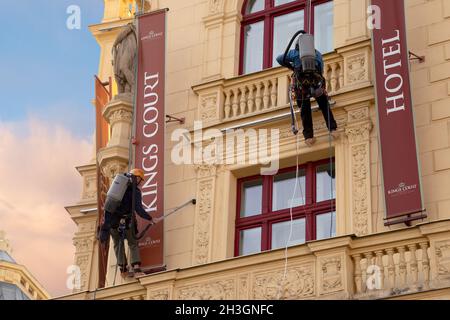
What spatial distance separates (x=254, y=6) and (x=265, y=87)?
223cm

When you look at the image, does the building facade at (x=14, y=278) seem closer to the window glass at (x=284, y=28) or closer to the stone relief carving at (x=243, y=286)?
the window glass at (x=284, y=28)

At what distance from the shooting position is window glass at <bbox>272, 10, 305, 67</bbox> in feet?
70.9

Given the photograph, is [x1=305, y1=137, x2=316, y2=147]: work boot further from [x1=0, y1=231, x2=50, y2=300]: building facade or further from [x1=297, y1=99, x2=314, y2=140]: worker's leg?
[x1=0, y1=231, x2=50, y2=300]: building facade

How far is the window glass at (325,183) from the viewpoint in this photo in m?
19.5

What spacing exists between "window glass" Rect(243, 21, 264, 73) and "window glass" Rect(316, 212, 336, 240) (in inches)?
137

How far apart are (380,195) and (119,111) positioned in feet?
18.1

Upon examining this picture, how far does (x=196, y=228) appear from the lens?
20078 millimetres

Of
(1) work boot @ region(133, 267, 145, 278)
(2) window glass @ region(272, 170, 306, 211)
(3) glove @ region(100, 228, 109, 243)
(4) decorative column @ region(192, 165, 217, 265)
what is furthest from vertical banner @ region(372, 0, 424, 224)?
(3) glove @ region(100, 228, 109, 243)

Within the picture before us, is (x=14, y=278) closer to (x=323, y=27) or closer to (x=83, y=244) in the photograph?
(x=83, y=244)

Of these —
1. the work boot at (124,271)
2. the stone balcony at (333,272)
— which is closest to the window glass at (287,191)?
the stone balcony at (333,272)

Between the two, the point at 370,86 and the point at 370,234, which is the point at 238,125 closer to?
the point at 370,86

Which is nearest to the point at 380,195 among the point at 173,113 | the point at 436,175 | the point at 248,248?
the point at 436,175

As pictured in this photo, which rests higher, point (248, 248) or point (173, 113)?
point (173, 113)

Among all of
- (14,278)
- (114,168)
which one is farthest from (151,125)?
(14,278)
